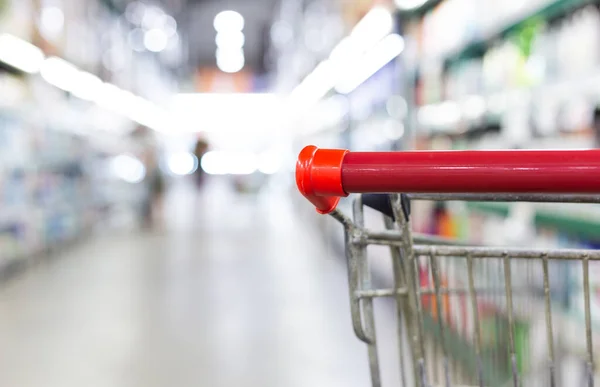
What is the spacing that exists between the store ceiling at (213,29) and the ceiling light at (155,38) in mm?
5273

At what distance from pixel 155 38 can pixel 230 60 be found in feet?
36.7

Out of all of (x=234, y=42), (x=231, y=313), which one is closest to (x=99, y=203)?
(x=231, y=313)

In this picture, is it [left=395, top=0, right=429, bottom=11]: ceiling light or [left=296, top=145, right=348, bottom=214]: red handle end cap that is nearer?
[left=296, top=145, right=348, bottom=214]: red handle end cap

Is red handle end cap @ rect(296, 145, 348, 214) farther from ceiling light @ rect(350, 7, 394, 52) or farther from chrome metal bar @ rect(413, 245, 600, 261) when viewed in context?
ceiling light @ rect(350, 7, 394, 52)

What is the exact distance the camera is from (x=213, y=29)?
24219 mm

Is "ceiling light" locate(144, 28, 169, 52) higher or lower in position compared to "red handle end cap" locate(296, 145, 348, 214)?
higher

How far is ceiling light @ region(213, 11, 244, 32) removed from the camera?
20109 millimetres

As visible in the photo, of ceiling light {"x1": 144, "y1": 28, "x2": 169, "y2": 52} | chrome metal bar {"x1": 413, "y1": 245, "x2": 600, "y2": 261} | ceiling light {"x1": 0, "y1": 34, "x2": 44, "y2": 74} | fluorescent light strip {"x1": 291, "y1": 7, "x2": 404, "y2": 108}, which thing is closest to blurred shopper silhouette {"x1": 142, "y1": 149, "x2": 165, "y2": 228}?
fluorescent light strip {"x1": 291, "y1": 7, "x2": 404, "y2": 108}

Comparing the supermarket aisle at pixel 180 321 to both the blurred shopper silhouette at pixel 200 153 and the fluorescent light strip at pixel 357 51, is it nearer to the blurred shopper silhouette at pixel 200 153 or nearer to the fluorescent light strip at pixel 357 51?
the fluorescent light strip at pixel 357 51

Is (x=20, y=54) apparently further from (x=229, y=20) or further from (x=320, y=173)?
(x=229, y=20)

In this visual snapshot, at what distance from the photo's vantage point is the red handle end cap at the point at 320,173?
33.6 inches

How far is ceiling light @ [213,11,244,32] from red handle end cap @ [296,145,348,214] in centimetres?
2013

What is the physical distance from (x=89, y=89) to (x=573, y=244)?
25.3 feet

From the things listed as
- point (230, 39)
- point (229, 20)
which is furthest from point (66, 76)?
point (230, 39)
